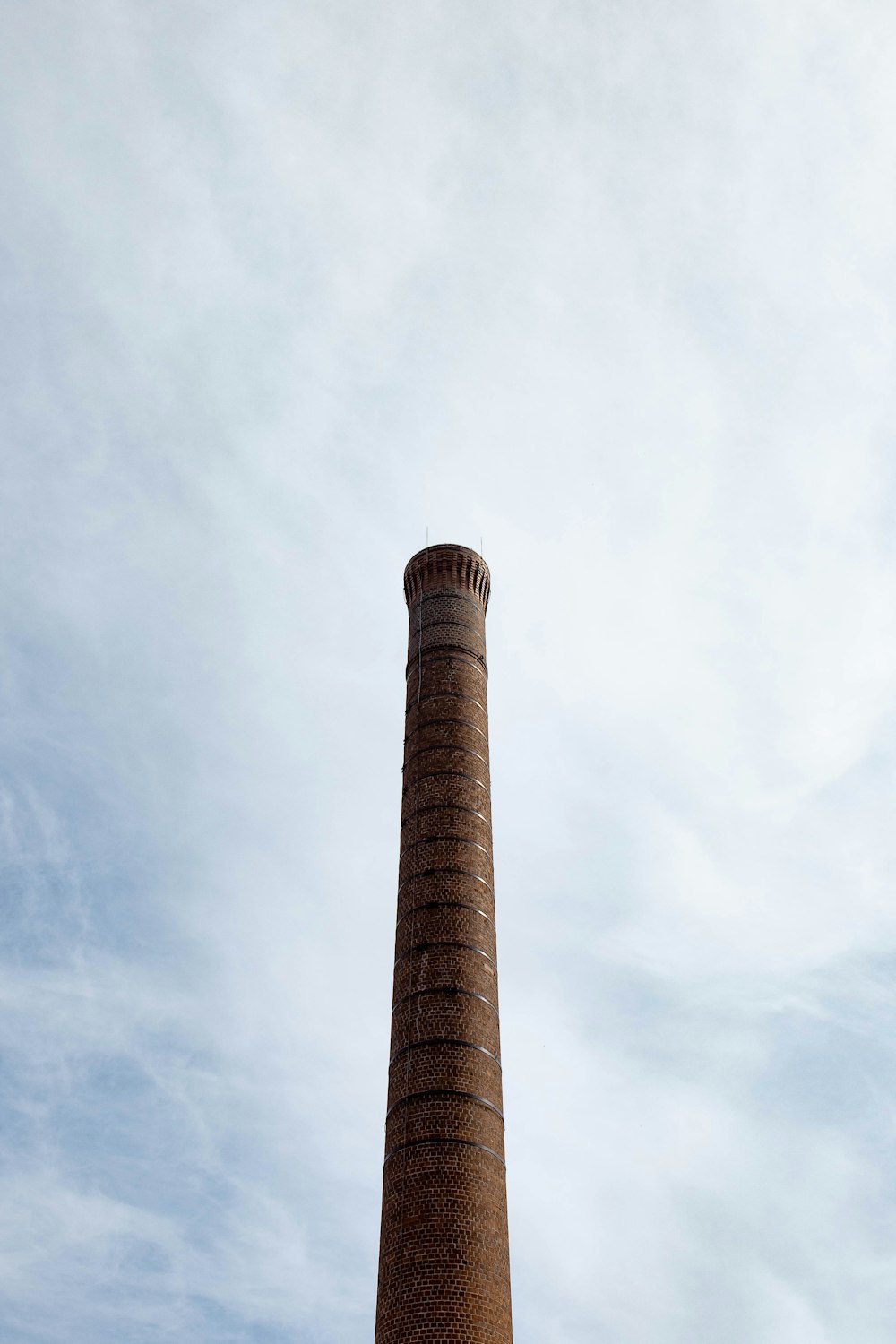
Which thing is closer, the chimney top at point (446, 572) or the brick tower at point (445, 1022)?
the brick tower at point (445, 1022)

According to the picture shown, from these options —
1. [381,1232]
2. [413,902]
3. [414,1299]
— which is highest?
[413,902]

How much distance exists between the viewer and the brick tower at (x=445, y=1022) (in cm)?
1477

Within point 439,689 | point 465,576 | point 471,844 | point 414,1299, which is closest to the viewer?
point 414,1299

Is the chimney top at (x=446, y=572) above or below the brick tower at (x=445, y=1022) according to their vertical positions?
above

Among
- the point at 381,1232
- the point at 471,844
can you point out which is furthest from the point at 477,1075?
the point at 471,844

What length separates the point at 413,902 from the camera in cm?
1839

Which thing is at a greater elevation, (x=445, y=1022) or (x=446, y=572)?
(x=446, y=572)

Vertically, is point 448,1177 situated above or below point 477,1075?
below

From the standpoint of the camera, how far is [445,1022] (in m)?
16.8

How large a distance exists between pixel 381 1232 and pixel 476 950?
14.0ft

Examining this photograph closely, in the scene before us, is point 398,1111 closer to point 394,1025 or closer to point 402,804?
point 394,1025

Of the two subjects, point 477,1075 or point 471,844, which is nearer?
point 477,1075

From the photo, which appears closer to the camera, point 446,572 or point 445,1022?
point 445,1022

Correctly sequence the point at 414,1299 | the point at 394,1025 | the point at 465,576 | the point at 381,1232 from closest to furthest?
1. the point at 414,1299
2. the point at 381,1232
3. the point at 394,1025
4. the point at 465,576
